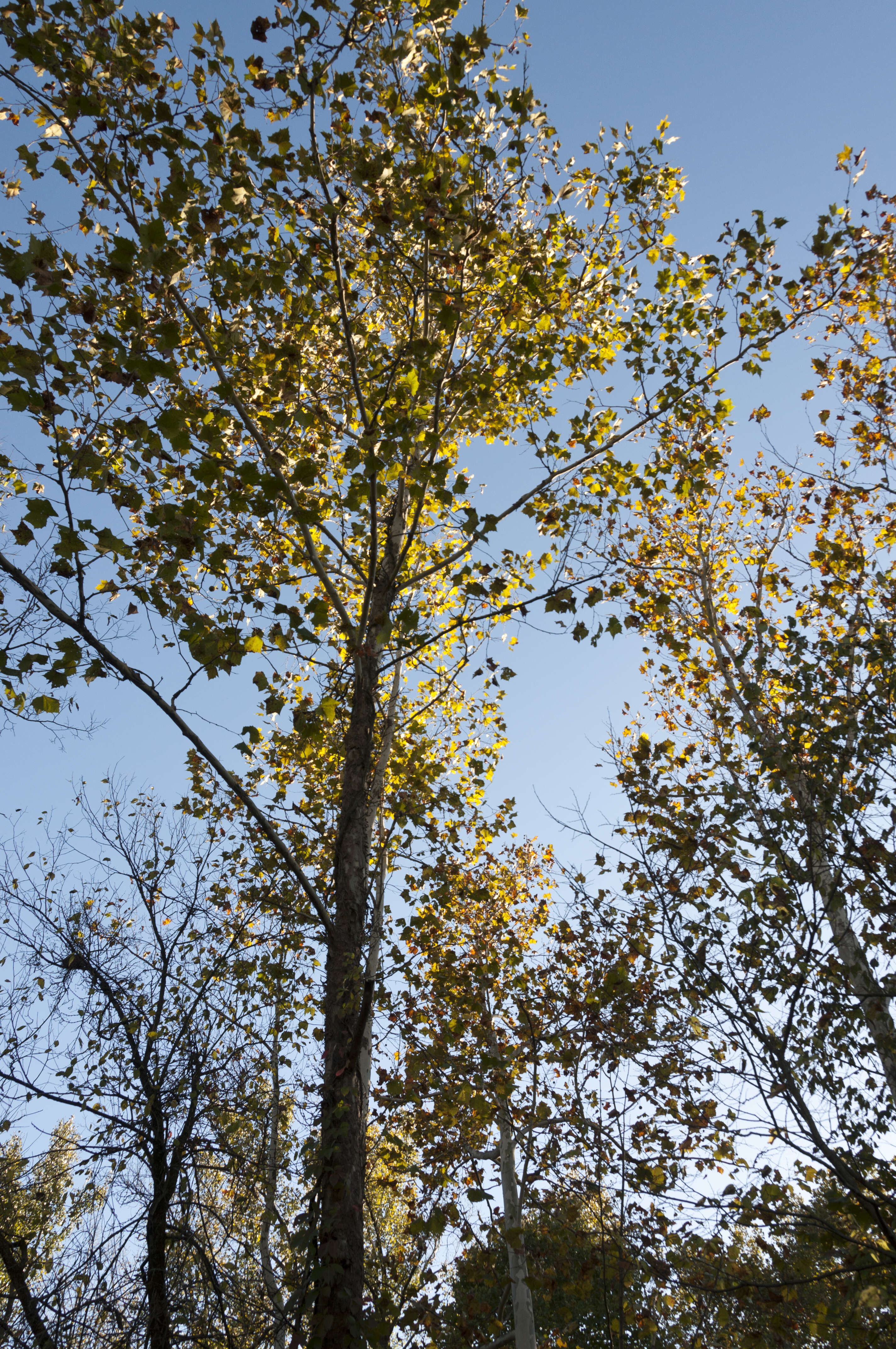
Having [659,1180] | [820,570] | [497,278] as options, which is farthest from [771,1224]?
[497,278]

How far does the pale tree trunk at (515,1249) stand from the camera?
315 inches

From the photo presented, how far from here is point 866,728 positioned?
558 centimetres

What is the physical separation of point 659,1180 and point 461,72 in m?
8.72

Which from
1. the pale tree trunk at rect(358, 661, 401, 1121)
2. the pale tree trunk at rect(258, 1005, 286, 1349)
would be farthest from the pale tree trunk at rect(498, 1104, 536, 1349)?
the pale tree trunk at rect(258, 1005, 286, 1349)

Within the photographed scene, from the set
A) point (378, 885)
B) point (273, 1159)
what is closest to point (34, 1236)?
point (273, 1159)

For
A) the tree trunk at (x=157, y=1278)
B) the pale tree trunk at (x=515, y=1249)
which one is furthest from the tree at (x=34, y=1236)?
the pale tree trunk at (x=515, y=1249)

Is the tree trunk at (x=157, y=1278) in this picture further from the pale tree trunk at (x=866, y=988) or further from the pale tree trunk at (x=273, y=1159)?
the pale tree trunk at (x=866, y=988)

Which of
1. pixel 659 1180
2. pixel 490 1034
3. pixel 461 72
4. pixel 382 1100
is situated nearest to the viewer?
pixel 461 72

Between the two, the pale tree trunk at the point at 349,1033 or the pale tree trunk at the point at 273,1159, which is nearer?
the pale tree trunk at the point at 349,1033

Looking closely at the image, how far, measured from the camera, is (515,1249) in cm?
666

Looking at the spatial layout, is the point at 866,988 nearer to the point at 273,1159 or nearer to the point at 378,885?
the point at 378,885

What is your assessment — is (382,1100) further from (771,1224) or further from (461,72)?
(461,72)

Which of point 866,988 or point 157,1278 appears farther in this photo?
point 157,1278

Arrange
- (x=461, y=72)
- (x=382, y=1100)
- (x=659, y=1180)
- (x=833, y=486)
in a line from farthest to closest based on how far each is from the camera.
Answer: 1. (x=833, y=486)
2. (x=382, y=1100)
3. (x=659, y=1180)
4. (x=461, y=72)
